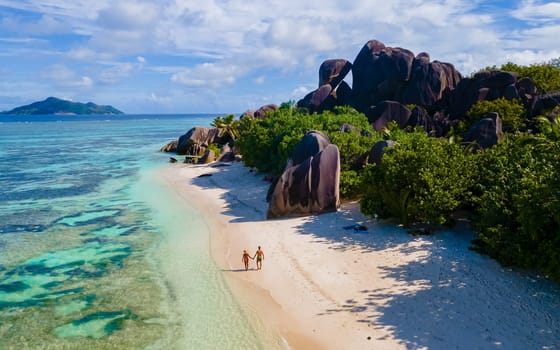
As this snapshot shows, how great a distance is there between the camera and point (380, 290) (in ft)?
55.1

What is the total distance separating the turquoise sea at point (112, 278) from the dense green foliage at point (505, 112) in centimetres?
3073

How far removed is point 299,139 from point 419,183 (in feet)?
48.5

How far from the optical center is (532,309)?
14.6m

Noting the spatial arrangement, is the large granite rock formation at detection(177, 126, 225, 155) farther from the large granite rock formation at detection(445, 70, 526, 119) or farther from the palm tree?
the large granite rock formation at detection(445, 70, 526, 119)

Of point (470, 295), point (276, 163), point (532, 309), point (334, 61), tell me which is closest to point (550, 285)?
point (532, 309)

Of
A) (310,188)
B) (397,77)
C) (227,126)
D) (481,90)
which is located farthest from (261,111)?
(310,188)

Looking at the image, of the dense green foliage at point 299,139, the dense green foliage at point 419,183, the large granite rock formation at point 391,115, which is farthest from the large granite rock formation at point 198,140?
the dense green foliage at point 419,183

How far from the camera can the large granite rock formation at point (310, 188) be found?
26859mm

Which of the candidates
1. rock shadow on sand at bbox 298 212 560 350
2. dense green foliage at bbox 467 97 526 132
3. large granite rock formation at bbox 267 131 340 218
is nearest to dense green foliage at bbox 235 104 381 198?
large granite rock formation at bbox 267 131 340 218

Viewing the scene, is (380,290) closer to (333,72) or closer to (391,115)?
(391,115)

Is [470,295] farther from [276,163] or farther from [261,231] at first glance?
[276,163]

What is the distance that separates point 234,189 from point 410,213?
19293mm

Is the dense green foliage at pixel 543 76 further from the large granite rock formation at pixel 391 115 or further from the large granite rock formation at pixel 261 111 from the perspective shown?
the large granite rock formation at pixel 261 111

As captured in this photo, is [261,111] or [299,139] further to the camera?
[261,111]
